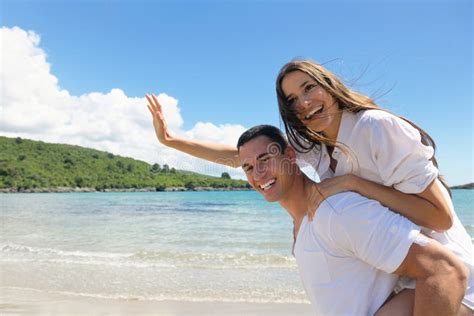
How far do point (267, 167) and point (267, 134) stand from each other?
0.75ft

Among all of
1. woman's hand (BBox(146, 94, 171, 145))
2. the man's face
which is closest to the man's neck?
the man's face

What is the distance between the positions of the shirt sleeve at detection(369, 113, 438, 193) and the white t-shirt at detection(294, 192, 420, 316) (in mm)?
187

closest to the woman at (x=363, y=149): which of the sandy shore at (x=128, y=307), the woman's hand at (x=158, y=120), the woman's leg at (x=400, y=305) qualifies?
the woman's leg at (x=400, y=305)

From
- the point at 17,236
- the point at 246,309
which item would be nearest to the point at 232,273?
the point at 246,309

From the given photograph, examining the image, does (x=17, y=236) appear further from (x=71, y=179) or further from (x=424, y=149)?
(x=71, y=179)

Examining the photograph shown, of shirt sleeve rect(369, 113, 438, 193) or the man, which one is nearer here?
the man

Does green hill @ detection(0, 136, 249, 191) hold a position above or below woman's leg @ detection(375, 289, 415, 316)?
above

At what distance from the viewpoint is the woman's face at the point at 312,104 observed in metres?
2.40

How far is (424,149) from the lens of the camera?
2043 mm

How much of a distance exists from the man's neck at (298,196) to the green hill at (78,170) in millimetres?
100279

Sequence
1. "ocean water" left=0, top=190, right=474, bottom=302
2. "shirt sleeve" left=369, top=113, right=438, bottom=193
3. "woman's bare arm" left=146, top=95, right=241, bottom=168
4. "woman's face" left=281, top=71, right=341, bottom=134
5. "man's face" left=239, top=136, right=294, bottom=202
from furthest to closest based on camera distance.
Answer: "ocean water" left=0, top=190, right=474, bottom=302, "woman's bare arm" left=146, top=95, right=241, bottom=168, "man's face" left=239, top=136, right=294, bottom=202, "woman's face" left=281, top=71, right=341, bottom=134, "shirt sleeve" left=369, top=113, right=438, bottom=193

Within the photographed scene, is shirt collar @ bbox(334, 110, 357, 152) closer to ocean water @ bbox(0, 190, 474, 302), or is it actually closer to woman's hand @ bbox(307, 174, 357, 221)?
woman's hand @ bbox(307, 174, 357, 221)

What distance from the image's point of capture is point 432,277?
6.12 feet

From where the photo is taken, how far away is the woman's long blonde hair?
234 cm
